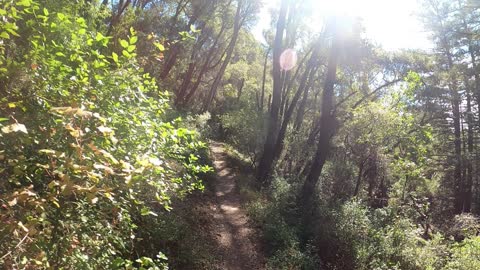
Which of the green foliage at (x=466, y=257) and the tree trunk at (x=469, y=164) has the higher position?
the tree trunk at (x=469, y=164)

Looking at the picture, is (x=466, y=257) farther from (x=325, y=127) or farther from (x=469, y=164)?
(x=469, y=164)

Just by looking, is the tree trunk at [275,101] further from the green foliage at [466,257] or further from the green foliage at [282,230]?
the green foliage at [466,257]

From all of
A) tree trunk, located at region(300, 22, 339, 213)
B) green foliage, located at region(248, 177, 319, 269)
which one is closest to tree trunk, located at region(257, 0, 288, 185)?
green foliage, located at region(248, 177, 319, 269)

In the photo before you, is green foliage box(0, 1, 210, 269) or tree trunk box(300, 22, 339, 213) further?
tree trunk box(300, 22, 339, 213)

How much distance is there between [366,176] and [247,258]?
1306cm

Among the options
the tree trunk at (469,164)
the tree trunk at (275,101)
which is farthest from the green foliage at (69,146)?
the tree trunk at (469,164)

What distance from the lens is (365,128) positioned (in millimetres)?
16156

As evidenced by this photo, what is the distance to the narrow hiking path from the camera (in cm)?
892

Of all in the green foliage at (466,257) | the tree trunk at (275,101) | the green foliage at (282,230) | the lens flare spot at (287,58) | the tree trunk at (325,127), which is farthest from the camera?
the lens flare spot at (287,58)

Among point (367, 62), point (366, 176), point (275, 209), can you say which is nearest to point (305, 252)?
point (275, 209)

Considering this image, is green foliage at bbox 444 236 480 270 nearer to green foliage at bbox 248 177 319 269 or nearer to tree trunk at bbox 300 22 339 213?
green foliage at bbox 248 177 319 269

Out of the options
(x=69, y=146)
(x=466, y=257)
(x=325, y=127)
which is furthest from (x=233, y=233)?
(x=69, y=146)

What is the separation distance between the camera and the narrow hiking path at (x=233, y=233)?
892 cm

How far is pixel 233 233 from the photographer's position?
10.3 metres
